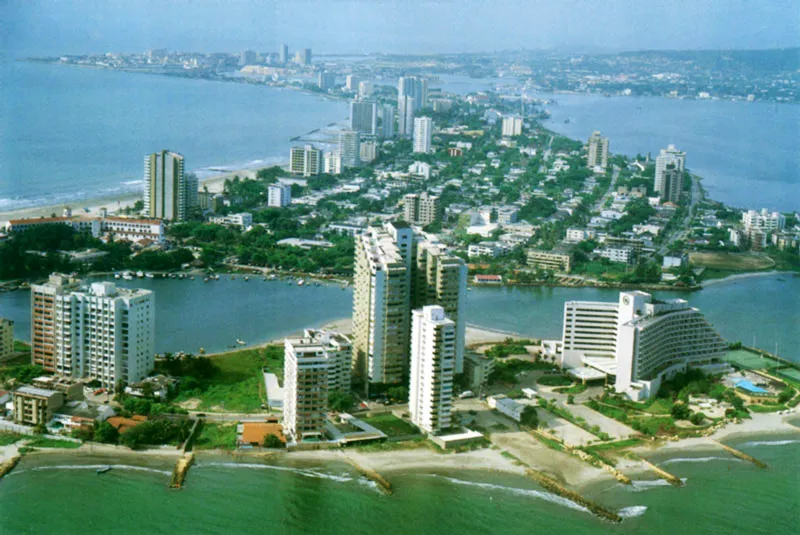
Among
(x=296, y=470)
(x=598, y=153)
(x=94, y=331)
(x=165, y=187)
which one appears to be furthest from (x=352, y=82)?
(x=296, y=470)

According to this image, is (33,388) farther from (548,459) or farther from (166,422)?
(548,459)

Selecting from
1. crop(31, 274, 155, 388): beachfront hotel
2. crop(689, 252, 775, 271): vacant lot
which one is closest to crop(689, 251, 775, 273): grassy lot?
crop(689, 252, 775, 271): vacant lot

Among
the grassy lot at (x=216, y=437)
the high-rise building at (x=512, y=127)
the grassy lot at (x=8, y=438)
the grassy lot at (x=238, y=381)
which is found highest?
the high-rise building at (x=512, y=127)

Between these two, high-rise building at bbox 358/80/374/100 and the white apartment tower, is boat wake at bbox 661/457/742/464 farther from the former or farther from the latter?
high-rise building at bbox 358/80/374/100

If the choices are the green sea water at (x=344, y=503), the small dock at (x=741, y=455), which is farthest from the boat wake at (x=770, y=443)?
the green sea water at (x=344, y=503)

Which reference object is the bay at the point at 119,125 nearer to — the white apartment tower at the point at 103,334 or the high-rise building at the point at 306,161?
the high-rise building at the point at 306,161

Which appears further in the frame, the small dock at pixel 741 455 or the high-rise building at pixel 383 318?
Result: the high-rise building at pixel 383 318
